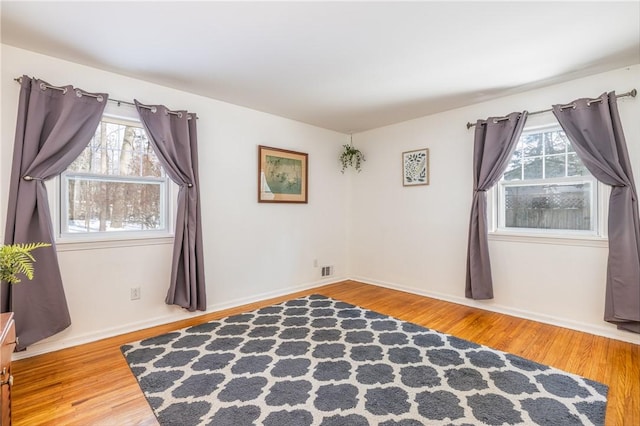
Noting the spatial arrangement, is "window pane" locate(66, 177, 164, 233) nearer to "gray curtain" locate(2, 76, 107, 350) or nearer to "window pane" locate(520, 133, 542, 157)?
"gray curtain" locate(2, 76, 107, 350)

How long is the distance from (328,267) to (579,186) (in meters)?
3.13

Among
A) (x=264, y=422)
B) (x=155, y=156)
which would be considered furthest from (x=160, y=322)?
(x=264, y=422)

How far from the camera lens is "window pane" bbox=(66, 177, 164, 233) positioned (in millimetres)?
2670

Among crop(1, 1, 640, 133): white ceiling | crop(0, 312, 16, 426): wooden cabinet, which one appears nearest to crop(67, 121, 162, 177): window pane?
crop(1, 1, 640, 133): white ceiling

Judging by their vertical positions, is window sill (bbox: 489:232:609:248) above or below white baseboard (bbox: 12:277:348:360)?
above

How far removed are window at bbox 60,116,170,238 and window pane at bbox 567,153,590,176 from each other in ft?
13.1

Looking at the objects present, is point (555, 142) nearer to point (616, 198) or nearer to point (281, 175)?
point (616, 198)

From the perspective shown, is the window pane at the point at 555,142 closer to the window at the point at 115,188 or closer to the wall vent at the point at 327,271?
the wall vent at the point at 327,271

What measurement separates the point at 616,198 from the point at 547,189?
0.59m

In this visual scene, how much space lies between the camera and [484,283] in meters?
3.38

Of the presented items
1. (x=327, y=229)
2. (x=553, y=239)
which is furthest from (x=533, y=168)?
(x=327, y=229)

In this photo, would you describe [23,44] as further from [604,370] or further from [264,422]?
[604,370]

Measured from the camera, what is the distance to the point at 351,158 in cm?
485

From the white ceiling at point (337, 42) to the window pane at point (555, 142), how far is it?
52 cm
